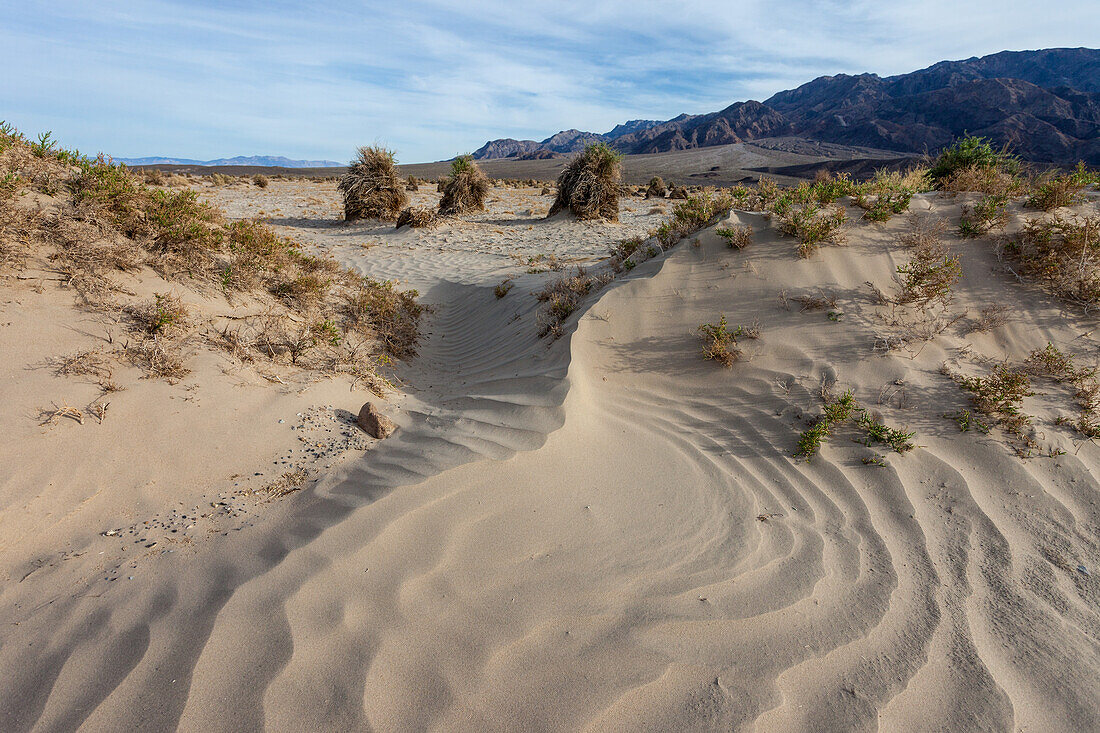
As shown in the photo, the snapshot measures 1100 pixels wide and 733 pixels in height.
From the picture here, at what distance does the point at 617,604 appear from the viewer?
199cm

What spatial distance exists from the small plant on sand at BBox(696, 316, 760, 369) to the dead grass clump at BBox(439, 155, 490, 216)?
444 inches

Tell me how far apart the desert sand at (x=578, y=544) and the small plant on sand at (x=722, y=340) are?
100 mm

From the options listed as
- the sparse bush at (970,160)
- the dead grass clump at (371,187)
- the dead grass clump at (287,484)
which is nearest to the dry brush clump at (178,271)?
the dead grass clump at (287,484)

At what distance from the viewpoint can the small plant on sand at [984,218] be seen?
4.52 m

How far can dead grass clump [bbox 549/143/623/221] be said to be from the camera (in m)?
13.5

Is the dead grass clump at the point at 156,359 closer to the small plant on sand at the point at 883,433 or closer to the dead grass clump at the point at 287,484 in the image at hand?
the dead grass clump at the point at 287,484

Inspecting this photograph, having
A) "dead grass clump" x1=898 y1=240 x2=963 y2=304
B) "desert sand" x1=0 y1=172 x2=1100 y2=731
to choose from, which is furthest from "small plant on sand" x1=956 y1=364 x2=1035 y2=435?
"dead grass clump" x1=898 y1=240 x2=963 y2=304

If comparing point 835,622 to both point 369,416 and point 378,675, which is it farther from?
point 369,416

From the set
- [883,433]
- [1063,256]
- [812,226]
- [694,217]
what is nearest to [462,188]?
[694,217]

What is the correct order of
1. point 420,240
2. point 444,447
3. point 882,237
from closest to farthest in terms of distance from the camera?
1. point 444,447
2. point 882,237
3. point 420,240

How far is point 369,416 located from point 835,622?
2.88 metres

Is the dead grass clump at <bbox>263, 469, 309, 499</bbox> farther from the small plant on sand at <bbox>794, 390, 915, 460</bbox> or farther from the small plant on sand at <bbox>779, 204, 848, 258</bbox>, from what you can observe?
the small plant on sand at <bbox>779, 204, 848, 258</bbox>

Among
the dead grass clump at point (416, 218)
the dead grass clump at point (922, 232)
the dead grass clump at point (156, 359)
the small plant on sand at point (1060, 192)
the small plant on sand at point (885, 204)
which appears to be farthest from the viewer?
the dead grass clump at point (416, 218)

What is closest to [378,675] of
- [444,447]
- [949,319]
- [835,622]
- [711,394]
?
[444,447]
